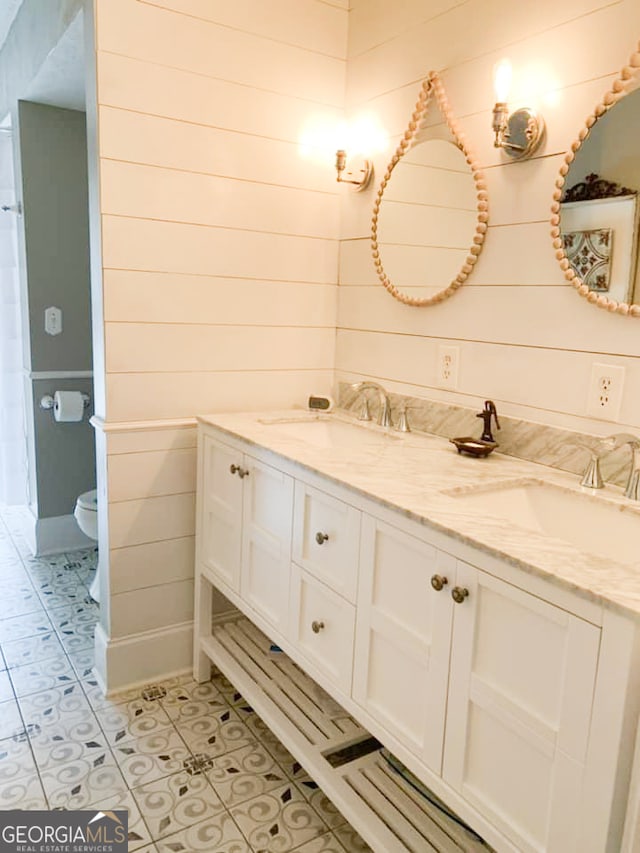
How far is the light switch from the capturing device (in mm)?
3230

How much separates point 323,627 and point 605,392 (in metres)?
0.87

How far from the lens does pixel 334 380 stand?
2.50 m

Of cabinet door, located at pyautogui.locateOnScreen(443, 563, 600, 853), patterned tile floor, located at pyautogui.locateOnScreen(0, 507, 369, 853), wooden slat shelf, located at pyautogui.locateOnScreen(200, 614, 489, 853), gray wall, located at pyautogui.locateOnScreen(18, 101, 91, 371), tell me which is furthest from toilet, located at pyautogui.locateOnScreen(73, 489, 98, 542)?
cabinet door, located at pyautogui.locateOnScreen(443, 563, 600, 853)

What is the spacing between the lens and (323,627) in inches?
62.5

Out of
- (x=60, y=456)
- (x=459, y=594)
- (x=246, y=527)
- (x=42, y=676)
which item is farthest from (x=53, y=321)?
(x=459, y=594)

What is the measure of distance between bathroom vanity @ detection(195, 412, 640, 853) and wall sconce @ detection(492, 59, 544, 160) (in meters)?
0.80

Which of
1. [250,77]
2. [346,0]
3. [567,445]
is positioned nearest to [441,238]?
[567,445]

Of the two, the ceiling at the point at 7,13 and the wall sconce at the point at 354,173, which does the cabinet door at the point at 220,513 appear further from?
the ceiling at the point at 7,13

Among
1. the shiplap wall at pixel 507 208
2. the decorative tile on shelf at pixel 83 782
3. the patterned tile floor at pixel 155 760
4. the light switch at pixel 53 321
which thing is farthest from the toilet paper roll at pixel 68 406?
the decorative tile on shelf at pixel 83 782

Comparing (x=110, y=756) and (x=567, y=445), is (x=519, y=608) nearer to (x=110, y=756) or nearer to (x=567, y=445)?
(x=567, y=445)

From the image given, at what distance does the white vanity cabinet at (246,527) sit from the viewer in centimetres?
175

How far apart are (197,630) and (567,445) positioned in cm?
139

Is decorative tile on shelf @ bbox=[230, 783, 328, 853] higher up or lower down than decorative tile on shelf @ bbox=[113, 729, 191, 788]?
lower down

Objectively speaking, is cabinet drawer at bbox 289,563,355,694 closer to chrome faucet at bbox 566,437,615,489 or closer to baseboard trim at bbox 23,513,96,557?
chrome faucet at bbox 566,437,615,489
